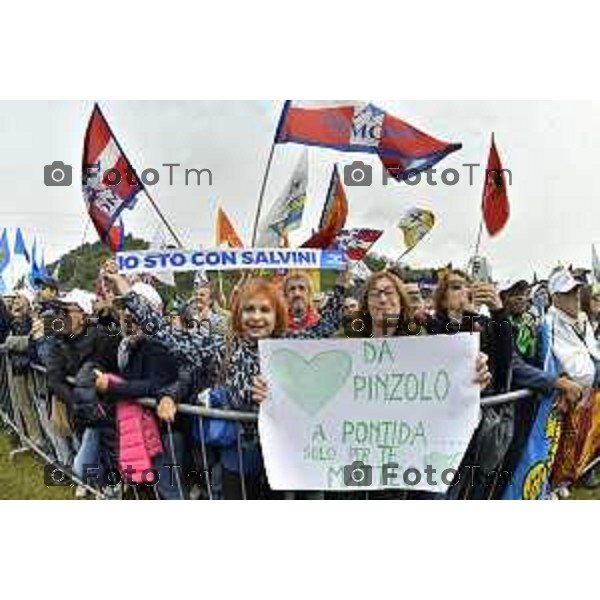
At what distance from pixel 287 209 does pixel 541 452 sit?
1591 millimetres

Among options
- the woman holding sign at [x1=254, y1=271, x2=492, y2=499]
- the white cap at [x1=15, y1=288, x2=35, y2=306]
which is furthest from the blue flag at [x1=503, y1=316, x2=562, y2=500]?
the white cap at [x1=15, y1=288, x2=35, y2=306]

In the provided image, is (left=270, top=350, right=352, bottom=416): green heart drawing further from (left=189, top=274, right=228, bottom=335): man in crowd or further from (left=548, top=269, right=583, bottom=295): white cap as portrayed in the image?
(left=548, top=269, right=583, bottom=295): white cap

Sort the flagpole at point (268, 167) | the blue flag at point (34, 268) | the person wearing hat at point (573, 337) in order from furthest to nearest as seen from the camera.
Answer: the person wearing hat at point (573, 337) → the blue flag at point (34, 268) → the flagpole at point (268, 167)

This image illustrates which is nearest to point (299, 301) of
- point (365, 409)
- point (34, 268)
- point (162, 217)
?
point (365, 409)

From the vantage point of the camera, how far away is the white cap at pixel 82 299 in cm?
461

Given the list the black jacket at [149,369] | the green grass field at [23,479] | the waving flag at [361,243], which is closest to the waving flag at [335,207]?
the waving flag at [361,243]

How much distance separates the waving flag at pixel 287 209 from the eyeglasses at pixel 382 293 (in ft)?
1.47

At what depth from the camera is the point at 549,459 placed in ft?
15.8

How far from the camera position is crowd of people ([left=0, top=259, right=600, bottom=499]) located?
15.0 ft

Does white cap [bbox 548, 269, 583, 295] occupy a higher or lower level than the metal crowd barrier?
higher

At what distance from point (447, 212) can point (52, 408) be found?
194cm

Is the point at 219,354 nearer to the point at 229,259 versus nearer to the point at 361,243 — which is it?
the point at 229,259

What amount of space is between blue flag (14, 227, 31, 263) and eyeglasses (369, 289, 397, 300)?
149cm

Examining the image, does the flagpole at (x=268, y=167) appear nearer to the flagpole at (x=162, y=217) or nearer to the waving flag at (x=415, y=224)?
the flagpole at (x=162, y=217)
